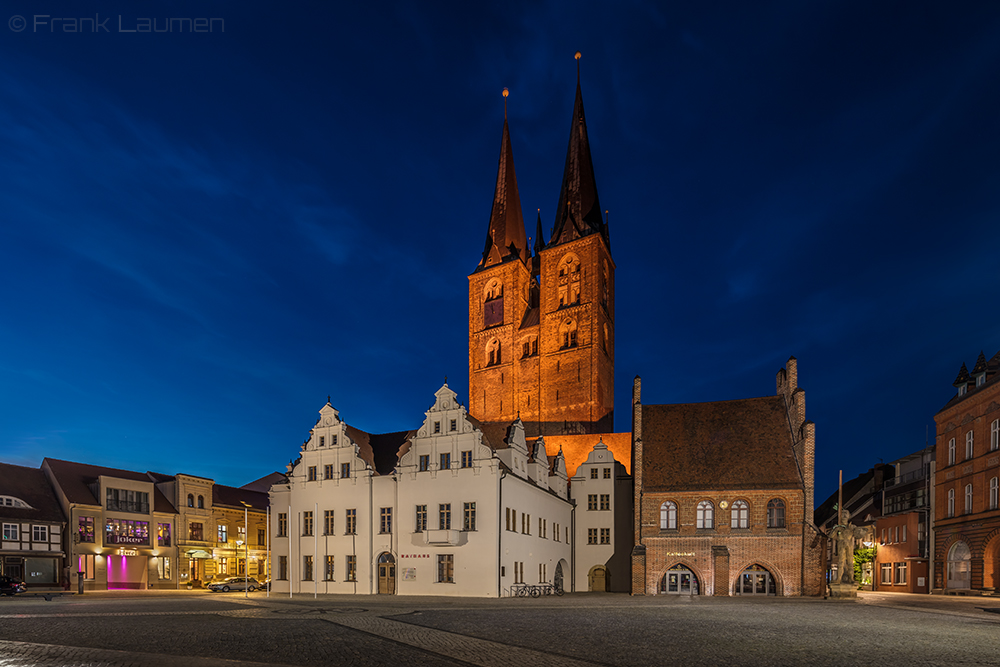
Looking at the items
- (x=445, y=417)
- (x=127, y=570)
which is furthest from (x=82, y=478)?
(x=445, y=417)

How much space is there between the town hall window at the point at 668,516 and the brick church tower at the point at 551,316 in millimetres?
26309

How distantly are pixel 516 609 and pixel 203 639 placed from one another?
13.1 metres

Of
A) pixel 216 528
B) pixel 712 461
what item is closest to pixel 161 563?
pixel 216 528

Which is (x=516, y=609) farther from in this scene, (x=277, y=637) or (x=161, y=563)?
(x=161, y=563)

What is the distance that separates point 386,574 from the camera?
39.9 m

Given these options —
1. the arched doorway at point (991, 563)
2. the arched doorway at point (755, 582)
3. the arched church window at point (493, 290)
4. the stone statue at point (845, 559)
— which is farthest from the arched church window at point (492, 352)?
the arched doorway at point (991, 563)

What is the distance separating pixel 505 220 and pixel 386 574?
175ft

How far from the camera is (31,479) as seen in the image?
4919cm

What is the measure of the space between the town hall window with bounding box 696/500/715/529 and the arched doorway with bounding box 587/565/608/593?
8.90 metres

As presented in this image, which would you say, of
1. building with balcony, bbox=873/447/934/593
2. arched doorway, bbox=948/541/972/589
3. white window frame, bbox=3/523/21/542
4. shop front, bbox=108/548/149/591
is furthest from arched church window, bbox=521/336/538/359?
white window frame, bbox=3/523/21/542

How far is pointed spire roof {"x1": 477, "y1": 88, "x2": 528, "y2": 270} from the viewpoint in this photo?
84.2 m

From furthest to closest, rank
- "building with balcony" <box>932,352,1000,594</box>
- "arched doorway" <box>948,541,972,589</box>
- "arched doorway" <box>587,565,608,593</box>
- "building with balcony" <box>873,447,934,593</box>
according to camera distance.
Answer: "building with balcony" <box>873,447,934,593</box>, "arched doorway" <box>587,565,608,593</box>, "arched doorway" <box>948,541,972,589</box>, "building with balcony" <box>932,352,1000,594</box>

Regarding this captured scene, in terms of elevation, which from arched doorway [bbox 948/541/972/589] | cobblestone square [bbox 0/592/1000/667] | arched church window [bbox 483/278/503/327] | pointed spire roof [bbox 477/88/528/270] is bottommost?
arched doorway [bbox 948/541/972/589]

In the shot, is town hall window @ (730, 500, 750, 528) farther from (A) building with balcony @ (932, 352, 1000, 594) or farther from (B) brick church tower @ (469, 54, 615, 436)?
(B) brick church tower @ (469, 54, 615, 436)
